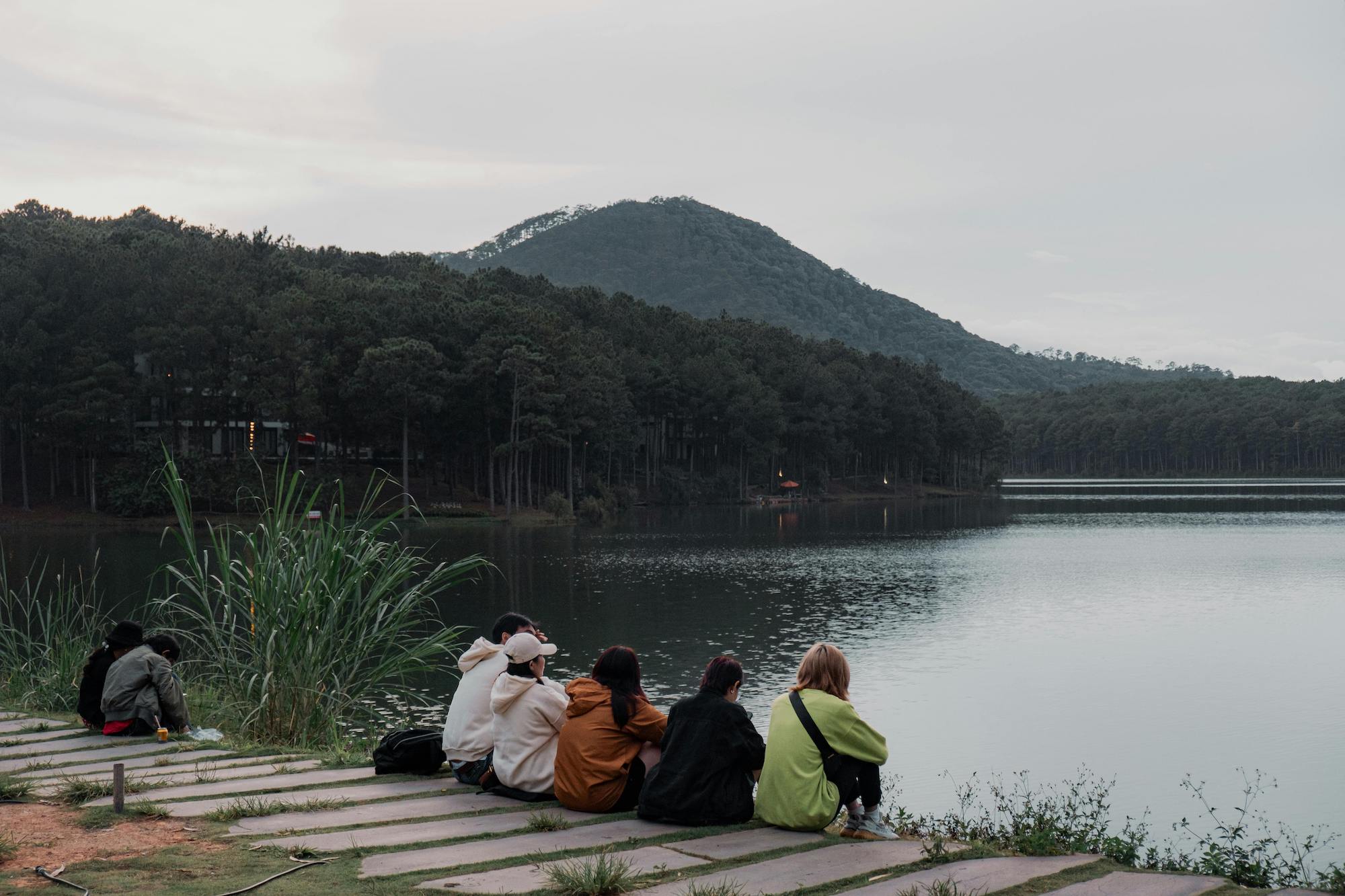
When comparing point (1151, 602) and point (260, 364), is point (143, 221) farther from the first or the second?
point (1151, 602)

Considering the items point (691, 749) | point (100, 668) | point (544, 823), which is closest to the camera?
point (544, 823)

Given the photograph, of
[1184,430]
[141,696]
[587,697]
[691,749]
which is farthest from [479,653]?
[1184,430]

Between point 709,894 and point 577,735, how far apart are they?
6.10 feet

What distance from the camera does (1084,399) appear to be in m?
153

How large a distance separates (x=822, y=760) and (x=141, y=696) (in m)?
5.08

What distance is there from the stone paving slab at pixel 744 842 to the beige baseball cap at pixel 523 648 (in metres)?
1.39

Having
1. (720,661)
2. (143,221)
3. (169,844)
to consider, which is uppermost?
(143,221)

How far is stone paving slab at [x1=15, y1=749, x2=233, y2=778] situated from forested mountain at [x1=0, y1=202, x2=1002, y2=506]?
41.3 metres

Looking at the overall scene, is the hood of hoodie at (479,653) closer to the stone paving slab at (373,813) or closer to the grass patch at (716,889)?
the stone paving slab at (373,813)

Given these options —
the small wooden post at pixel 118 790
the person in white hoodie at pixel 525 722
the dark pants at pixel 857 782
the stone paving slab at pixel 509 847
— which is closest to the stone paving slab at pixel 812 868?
the dark pants at pixel 857 782

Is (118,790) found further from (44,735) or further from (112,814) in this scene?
(44,735)

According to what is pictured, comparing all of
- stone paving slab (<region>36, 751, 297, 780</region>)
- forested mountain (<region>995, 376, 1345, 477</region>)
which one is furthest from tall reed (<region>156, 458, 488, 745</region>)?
forested mountain (<region>995, 376, 1345, 477</region>)

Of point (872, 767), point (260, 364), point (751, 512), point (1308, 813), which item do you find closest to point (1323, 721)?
point (1308, 813)

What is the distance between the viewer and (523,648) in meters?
6.33
